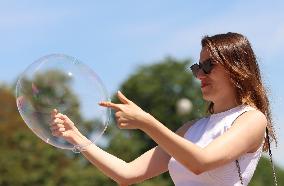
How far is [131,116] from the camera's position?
16.1ft

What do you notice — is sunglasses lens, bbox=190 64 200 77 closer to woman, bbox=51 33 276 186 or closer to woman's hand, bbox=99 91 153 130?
woman, bbox=51 33 276 186

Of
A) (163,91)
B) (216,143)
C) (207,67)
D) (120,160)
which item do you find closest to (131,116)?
(216,143)

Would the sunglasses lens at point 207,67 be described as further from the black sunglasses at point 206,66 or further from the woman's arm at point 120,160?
the woman's arm at point 120,160

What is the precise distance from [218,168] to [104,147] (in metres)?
39.6

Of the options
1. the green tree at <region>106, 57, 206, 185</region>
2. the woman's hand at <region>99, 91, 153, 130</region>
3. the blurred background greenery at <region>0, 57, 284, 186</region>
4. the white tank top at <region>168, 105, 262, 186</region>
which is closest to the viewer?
the woman's hand at <region>99, 91, 153, 130</region>

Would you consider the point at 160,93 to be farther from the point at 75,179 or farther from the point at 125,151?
the point at 75,179

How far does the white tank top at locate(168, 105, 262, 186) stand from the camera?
542 cm

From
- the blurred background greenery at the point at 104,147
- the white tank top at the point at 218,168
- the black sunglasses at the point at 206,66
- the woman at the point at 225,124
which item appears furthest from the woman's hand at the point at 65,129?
the blurred background greenery at the point at 104,147

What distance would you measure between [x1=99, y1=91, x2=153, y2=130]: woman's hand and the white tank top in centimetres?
66

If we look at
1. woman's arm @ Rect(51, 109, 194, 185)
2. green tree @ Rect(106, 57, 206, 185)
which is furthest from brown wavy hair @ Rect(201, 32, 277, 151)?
green tree @ Rect(106, 57, 206, 185)

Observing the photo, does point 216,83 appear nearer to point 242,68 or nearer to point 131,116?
point 242,68

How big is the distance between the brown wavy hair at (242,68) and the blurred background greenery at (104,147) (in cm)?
3508

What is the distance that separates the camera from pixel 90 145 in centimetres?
625

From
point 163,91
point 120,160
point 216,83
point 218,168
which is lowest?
point 163,91
